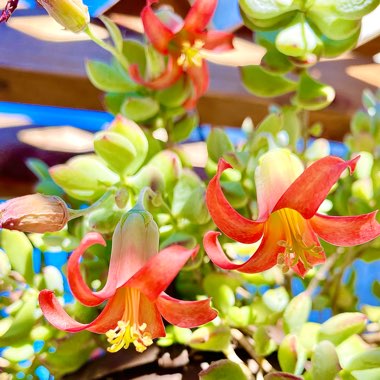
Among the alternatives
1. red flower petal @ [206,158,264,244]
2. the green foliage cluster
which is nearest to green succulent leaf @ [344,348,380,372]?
the green foliage cluster

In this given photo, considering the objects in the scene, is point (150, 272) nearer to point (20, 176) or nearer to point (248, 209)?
point (248, 209)

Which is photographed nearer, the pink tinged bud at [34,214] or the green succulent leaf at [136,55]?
the pink tinged bud at [34,214]

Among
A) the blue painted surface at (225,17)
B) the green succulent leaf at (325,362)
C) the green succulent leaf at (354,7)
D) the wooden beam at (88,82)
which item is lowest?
the wooden beam at (88,82)

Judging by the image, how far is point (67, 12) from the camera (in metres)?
0.40

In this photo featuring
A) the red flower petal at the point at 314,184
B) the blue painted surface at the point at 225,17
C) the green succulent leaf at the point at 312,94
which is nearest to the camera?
the red flower petal at the point at 314,184

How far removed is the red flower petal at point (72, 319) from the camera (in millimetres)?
322

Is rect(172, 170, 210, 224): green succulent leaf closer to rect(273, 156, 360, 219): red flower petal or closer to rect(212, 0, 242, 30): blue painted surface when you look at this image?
rect(273, 156, 360, 219): red flower petal

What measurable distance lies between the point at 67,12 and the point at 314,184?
20cm

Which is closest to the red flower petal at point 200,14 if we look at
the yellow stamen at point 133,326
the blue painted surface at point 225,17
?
the yellow stamen at point 133,326

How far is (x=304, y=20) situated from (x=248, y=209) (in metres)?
0.16

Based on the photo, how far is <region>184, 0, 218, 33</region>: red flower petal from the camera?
458 millimetres

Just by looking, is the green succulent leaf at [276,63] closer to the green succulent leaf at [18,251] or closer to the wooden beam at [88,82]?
the green succulent leaf at [18,251]

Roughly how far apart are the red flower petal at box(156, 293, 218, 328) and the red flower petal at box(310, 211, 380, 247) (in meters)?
0.08

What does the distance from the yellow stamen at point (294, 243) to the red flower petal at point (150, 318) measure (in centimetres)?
8
